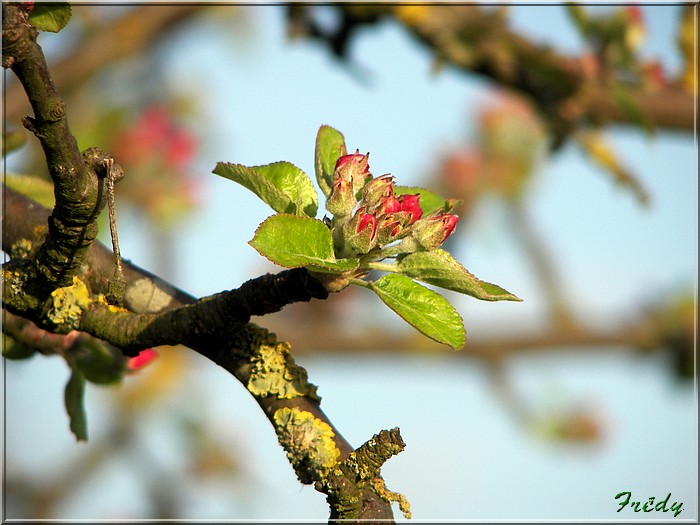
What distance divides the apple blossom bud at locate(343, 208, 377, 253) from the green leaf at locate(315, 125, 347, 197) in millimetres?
99

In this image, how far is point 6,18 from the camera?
548mm

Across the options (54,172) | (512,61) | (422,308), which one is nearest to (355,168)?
(422,308)

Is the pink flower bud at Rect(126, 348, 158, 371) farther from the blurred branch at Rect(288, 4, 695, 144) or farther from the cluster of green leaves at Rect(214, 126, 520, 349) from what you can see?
the blurred branch at Rect(288, 4, 695, 144)

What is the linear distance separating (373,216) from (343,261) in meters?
0.05

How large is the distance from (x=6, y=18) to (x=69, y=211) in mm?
159

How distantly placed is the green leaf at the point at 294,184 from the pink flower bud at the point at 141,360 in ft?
1.14

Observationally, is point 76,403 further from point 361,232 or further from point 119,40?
point 119,40

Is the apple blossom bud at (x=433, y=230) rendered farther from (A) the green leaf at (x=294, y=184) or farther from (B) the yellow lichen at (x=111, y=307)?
(B) the yellow lichen at (x=111, y=307)

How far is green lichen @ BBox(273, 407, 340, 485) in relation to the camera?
0.72m

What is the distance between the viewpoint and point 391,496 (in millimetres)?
705

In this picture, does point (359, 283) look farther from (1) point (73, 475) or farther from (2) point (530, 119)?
(2) point (530, 119)

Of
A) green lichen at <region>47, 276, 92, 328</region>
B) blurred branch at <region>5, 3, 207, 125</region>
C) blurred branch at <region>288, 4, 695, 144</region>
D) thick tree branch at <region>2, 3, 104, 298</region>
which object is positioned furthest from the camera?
blurred branch at <region>5, 3, 207, 125</region>

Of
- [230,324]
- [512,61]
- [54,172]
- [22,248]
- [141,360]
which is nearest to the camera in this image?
[54,172]

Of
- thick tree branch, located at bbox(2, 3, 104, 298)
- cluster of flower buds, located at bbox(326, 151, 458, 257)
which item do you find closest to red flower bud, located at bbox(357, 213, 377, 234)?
cluster of flower buds, located at bbox(326, 151, 458, 257)
